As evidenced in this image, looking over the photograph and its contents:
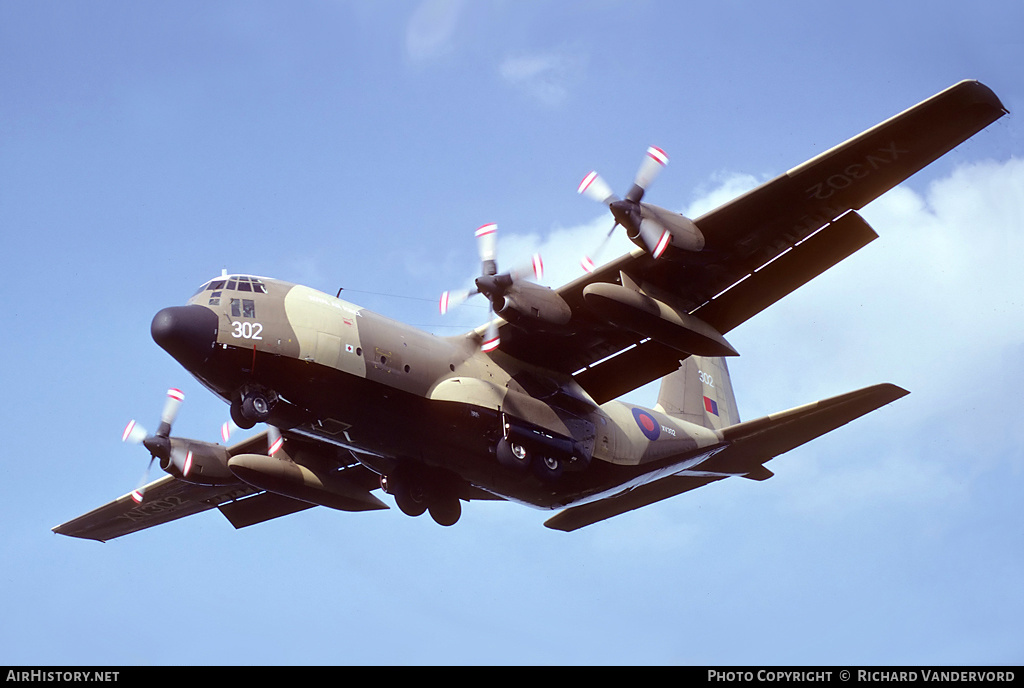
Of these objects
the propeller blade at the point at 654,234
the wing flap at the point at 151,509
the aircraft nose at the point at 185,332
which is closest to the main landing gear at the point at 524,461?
the propeller blade at the point at 654,234

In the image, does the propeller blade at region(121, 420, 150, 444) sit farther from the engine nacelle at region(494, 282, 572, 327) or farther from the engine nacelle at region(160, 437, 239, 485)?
the engine nacelle at region(494, 282, 572, 327)

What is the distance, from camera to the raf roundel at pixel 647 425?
70.1ft

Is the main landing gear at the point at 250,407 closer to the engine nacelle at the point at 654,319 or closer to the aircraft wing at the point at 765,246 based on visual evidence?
the aircraft wing at the point at 765,246

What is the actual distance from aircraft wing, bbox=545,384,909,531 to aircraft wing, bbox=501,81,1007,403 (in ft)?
6.79

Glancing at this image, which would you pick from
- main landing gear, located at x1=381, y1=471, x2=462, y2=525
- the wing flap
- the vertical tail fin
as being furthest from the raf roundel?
the wing flap

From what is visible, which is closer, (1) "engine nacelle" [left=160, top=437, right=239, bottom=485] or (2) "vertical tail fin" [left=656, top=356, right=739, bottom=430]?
(1) "engine nacelle" [left=160, top=437, right=239, bottom=485]

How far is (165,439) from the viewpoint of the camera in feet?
70.3

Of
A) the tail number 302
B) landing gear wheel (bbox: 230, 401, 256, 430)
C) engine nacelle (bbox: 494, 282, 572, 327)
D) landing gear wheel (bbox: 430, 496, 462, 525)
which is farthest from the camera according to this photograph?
landing gear wheel (bbox: 430, 496, 462, 525)

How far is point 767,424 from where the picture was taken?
20562 millimetres

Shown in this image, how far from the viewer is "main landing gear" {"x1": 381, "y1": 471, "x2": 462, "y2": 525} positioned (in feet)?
66.0

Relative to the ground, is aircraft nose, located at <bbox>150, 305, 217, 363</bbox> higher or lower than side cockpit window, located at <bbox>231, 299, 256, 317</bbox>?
lower

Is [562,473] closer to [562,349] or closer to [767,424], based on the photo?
[562,349]

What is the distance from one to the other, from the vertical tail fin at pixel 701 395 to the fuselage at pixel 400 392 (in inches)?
90.0
